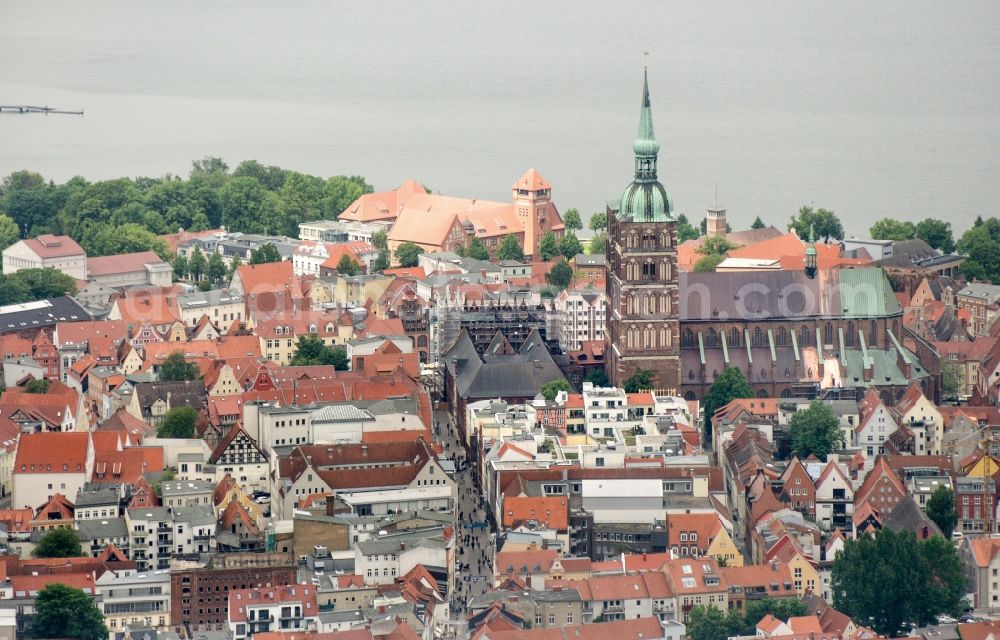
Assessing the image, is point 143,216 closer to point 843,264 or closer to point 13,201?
point 13,201

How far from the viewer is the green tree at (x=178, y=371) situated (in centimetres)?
8581

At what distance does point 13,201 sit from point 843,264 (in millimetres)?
36876

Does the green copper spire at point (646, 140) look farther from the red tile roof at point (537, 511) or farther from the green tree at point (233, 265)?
the green tree at point (233, 265)

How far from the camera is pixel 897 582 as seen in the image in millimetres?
67062

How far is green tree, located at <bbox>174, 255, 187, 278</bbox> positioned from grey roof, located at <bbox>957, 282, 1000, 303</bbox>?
26.9 meters

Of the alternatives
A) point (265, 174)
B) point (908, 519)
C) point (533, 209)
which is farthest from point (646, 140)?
point (265, 174)

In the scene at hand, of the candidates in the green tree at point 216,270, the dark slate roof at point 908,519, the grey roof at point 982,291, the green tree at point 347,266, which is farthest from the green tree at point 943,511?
the green tree at point 216,270

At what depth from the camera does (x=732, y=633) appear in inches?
2579

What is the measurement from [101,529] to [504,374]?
50.9ft

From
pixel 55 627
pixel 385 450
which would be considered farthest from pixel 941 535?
pixel 55 627

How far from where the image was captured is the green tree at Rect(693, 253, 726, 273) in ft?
332

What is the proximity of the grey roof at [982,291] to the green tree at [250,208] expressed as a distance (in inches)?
1166

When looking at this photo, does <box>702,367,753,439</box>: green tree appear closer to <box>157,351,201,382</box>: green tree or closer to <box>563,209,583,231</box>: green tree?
<box>157,351,201,382</box>: green tree

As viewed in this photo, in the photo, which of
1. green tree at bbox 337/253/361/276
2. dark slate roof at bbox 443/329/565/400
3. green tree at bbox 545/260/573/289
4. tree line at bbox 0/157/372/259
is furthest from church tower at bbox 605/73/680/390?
tree line at bbox 0/157/372/259
